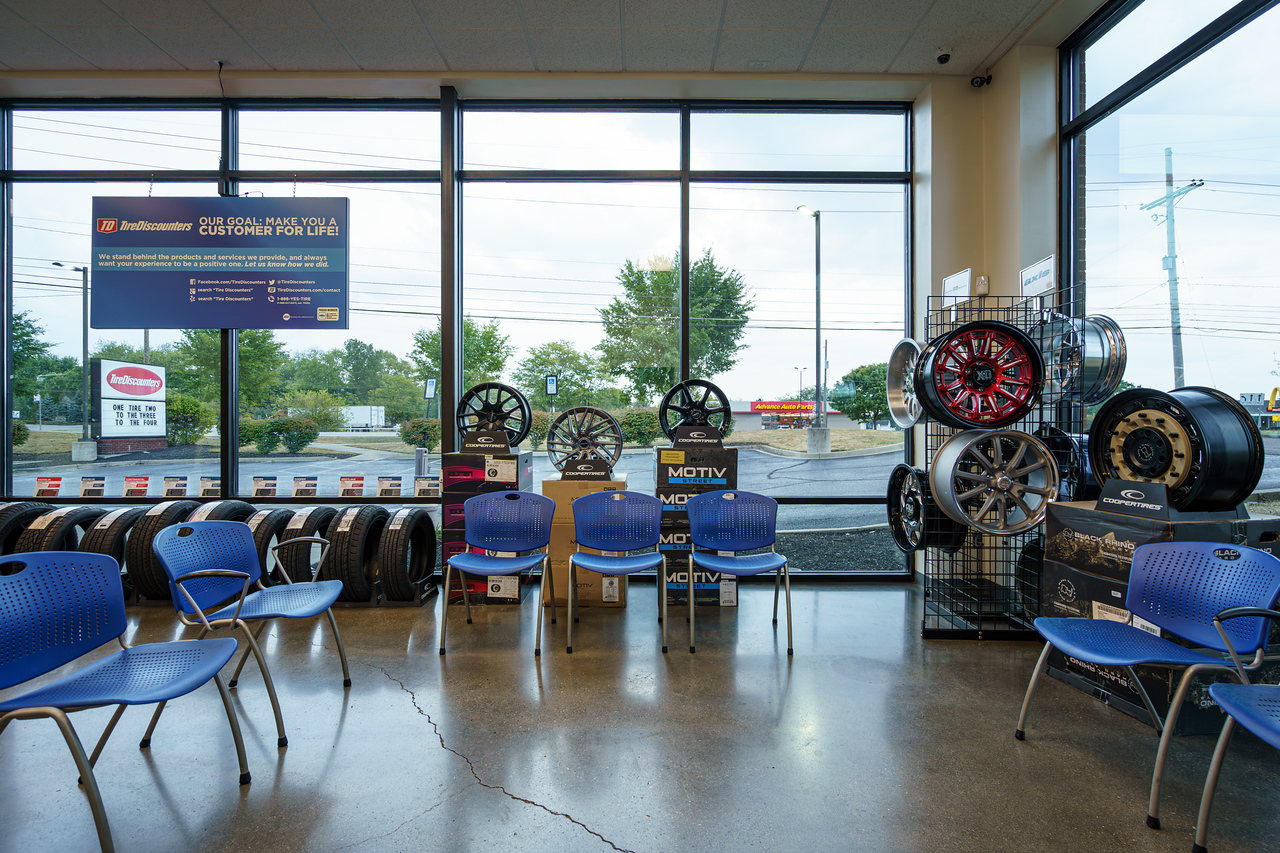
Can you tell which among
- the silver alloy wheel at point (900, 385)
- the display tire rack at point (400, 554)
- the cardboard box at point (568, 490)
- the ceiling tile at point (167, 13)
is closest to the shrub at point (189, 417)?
the display tire rack at point (400, 554)

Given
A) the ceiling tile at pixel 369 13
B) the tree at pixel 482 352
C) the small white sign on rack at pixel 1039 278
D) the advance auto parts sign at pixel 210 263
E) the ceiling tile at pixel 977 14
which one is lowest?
the tree at pixel 482 352

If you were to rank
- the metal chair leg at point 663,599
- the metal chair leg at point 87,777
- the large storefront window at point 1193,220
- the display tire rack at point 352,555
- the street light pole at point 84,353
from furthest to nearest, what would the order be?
the street light pole at point 84,353 → the display tire rack at point 352,555 → the metal chair leg at point 663,599 → the large storefront window at point 1193,220 → the metal chair leg at point 87,777

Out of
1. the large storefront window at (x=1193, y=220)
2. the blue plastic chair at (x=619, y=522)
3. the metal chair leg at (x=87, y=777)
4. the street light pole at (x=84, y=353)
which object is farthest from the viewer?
the street light pole at (x=84, y=353)

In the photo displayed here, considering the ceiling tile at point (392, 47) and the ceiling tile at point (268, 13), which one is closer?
the ceiling tile at point (268, 13)

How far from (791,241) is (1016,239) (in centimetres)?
170

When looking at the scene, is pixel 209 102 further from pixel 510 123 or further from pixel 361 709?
pixel 361 709

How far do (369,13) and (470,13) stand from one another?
Result: 720mm

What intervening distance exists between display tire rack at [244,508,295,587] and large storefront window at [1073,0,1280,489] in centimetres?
624

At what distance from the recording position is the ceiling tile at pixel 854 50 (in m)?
4.30

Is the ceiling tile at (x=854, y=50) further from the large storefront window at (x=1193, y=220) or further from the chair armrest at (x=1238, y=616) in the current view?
the chair armrest at (x=1238, y=616)

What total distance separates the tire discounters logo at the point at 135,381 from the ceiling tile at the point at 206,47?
2.60 meters

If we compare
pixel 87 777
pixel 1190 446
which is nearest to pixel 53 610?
pixel 87 777

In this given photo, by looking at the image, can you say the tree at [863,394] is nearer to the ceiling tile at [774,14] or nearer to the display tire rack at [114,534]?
the ceiling tile at [774,14]

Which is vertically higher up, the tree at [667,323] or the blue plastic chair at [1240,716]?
the tree at [667,323]
